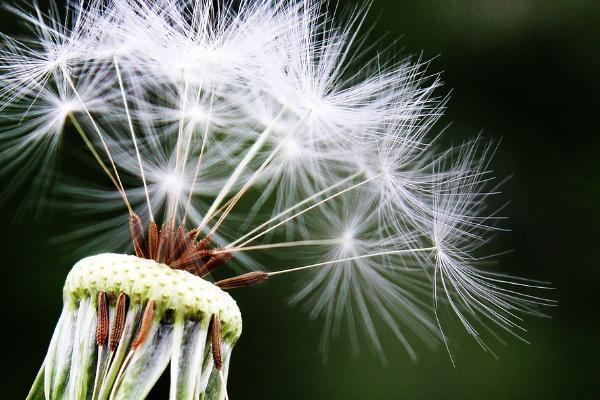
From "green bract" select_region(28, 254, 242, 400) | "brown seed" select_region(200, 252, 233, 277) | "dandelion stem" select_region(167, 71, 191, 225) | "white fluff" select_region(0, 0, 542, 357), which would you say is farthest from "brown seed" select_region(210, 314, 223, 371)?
"white fluff" select_region(0, 0, 542, 357)

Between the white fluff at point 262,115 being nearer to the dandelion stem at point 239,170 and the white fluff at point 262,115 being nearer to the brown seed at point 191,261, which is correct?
the dandelion stem at point 239,170

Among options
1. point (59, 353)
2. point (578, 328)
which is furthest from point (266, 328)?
point (59, 353)

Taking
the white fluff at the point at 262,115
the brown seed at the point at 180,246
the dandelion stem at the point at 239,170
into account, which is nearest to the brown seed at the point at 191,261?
the brown seed at the point at 180,246

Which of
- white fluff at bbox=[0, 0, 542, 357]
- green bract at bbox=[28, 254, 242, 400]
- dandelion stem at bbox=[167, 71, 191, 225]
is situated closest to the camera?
green bract at bbox=[28, 254, 242, 400]

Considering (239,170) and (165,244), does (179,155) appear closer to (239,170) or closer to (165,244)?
(239,170)

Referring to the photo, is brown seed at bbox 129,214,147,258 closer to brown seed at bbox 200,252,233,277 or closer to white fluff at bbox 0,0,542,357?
brown seed at bbox 200,252,233,277

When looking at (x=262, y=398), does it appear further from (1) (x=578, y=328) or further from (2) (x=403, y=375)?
(1) (x=578, y=328)

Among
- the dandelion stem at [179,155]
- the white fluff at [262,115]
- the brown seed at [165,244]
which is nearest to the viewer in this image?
the brown seed at [165,244]
